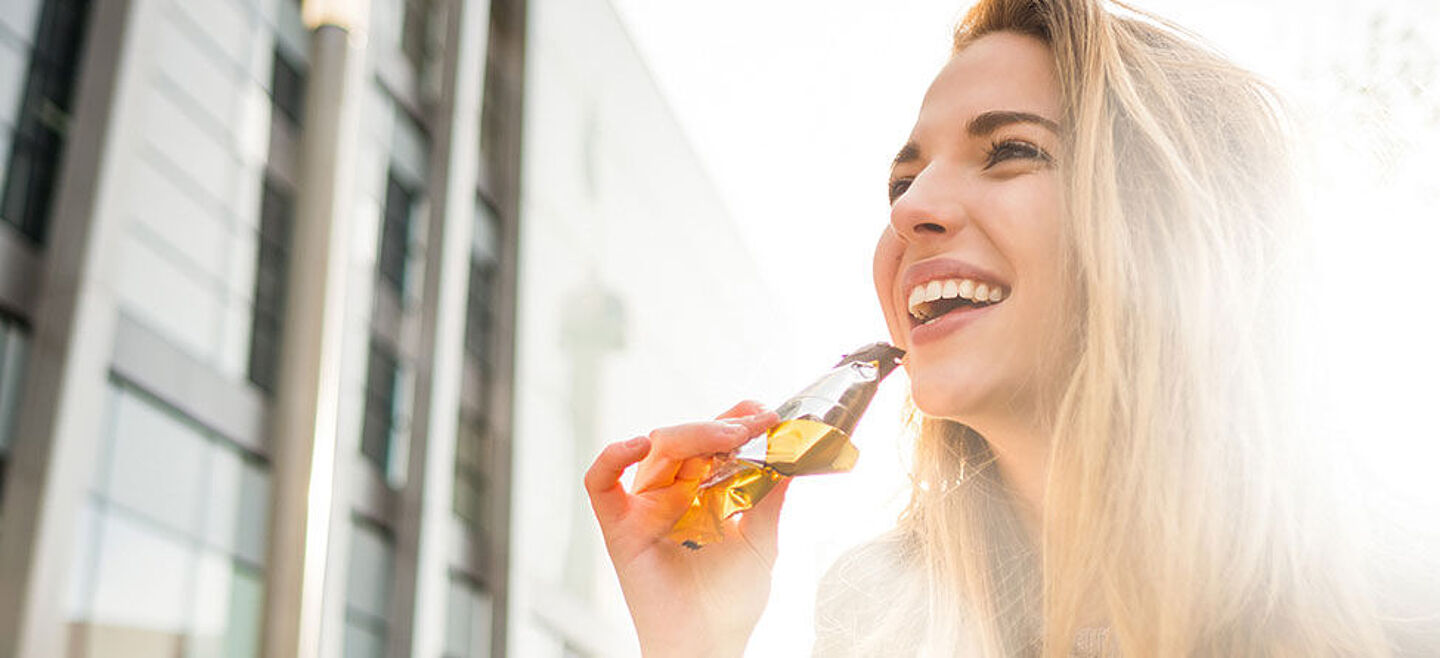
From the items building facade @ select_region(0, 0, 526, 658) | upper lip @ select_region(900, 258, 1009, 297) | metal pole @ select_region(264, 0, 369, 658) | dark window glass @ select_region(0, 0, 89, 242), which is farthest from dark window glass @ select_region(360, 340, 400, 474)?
upper lip @ select_region(900, 258, 1009, 297)

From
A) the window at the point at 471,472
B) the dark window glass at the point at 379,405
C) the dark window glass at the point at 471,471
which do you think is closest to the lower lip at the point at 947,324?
the dark window glass at the point at 379,405

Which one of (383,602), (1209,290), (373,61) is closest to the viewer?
(1209,290)

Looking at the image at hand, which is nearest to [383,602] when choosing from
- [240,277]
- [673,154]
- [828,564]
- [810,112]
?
[240,277]

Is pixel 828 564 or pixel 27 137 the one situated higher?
pixel 27 137

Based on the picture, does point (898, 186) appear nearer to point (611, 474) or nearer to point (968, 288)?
point (968, 288)

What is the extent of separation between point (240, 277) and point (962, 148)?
7030mm

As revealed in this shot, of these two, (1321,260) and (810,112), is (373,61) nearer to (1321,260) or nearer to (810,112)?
(810,112)

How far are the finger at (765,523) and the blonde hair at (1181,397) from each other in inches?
7.9

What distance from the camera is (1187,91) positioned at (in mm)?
999

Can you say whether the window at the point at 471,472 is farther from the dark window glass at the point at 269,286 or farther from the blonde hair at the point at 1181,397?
the blonde hair at the point at 1181,397

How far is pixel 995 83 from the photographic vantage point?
3.54 ft

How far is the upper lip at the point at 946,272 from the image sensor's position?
0.96 m

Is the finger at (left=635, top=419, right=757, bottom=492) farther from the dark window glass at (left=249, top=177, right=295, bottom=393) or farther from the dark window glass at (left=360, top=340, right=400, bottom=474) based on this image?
the dark window glass at (left=360, top=340, right=400, bottom=474)

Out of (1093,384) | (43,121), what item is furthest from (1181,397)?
(43,121)
